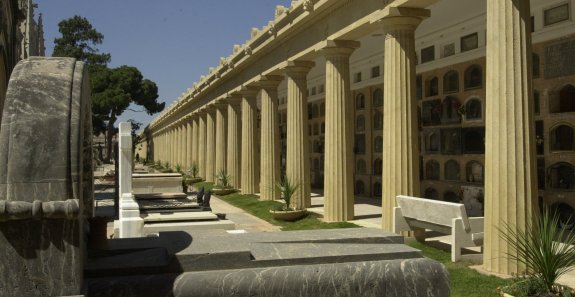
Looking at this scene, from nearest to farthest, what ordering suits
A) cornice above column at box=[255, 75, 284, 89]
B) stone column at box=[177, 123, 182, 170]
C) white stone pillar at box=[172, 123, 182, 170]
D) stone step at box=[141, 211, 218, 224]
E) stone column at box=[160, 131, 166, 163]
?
stone step at box=[141, 211, 218, 224]
cornice above column at box=[255, 75, 284, 89]
stone column at box=[177, 123, 182, 170]
white stone pillar at box=[172, 123, 182, 170]
stone column at box=[160, 131, 166, 163]

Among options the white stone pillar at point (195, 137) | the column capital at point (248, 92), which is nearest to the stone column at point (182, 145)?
the white stone pillar at point (195, 137)

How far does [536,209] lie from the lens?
7.28 m

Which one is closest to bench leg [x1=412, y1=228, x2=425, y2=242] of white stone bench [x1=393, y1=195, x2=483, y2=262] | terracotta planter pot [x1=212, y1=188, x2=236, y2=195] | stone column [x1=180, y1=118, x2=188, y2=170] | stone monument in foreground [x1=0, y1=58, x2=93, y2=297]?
white stone bench [x1=393, y1=195, x2=483, y2=262]

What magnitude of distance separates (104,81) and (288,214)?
132 ft

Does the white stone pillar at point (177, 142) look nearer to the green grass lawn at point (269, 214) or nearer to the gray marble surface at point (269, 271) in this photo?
the green grass lawn at point (269, 214)

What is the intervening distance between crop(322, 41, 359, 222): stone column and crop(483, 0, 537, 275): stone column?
234 inches

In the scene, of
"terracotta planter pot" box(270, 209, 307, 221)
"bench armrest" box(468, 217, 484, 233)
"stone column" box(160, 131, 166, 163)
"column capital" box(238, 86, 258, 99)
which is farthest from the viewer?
"stone column" box(160, 131, 166, 163)

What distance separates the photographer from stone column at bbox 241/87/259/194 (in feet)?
70.9

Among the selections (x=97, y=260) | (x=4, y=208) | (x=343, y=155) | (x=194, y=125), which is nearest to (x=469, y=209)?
(x=343, y=155)

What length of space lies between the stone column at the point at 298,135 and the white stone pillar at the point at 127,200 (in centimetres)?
608

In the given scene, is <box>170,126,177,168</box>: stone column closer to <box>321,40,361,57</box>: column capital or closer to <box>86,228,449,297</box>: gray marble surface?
<box>321,40,361,57</box>: column capital

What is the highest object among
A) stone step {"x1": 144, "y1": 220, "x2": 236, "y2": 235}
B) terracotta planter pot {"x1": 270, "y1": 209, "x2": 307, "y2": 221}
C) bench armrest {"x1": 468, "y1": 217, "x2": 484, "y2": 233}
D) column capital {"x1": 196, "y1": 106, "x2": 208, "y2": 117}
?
column capital {"x1": 196, "y1": 106, "x2": 208, "y2": 117}

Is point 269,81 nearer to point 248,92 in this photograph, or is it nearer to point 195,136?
point 248,92

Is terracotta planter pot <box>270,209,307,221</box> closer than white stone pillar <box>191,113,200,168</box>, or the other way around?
terracotta planter pot <box>270,209,307,221</box>
